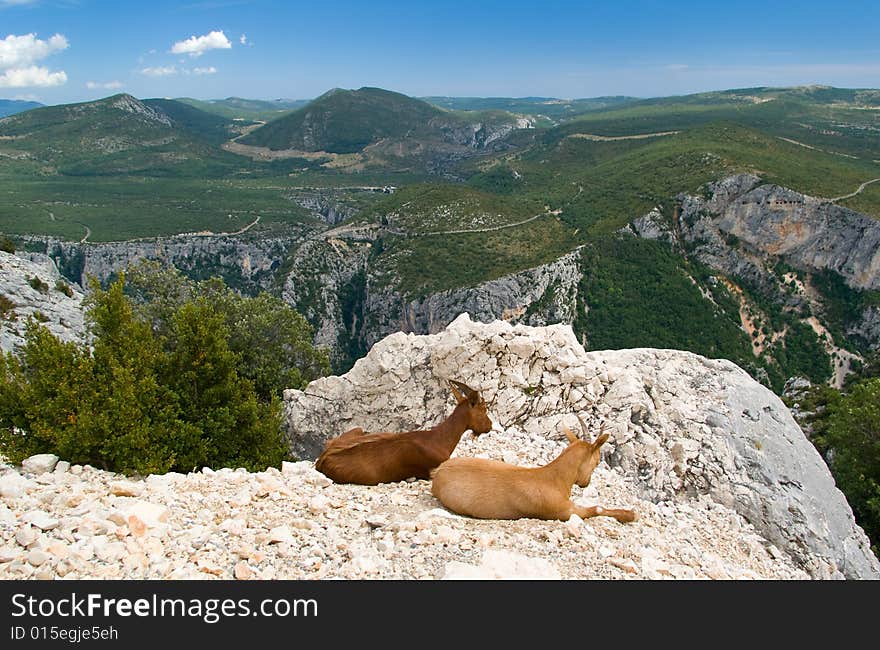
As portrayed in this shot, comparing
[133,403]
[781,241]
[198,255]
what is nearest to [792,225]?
[781,241]

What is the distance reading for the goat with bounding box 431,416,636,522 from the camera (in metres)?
7.39

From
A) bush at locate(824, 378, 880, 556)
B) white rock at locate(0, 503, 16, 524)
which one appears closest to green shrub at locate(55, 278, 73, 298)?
white rock at locate(0, 503, 16, 524)

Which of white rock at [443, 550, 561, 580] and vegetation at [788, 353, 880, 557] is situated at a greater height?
white rock at [443, 550, 561, 580]

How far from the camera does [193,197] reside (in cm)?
15500

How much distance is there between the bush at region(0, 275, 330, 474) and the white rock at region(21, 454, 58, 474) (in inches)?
9.4

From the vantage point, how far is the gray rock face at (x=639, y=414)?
1001 cm

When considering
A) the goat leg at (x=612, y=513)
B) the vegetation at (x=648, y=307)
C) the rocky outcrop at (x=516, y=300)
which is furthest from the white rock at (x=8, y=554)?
the vegetation at (x=648, y=307)

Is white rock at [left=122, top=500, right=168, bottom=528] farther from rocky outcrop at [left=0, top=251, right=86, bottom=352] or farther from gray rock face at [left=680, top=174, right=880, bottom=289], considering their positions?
gray rock face at [left=680, top=174, right=880, bottom=289]

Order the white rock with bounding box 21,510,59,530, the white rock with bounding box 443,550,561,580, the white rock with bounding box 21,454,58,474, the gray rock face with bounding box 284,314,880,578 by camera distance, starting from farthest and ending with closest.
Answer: the gray rock face with bounding box 284,314,880,578, the white rock with bounding box 21,454,58,474, the white rock with bounding box 21,510,59,530, the white rock with bounding box 443,550,561,580

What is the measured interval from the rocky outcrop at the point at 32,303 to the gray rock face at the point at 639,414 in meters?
15.1

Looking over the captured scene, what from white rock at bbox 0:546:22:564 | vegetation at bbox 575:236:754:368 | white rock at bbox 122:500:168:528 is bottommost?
vegetation at bbox 575:236:754:368

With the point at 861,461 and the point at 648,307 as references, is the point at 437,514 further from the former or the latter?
the point at 648,307
